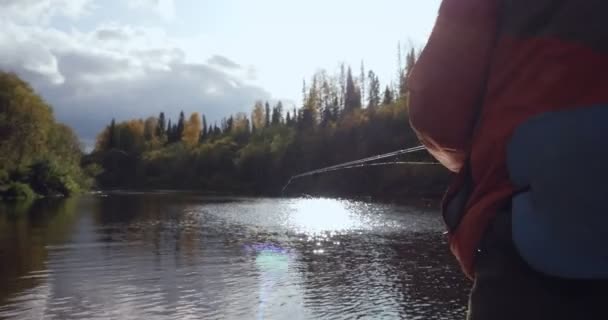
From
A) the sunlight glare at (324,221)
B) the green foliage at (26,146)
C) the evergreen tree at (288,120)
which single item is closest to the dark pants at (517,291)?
the sunlight glare at (324,221)

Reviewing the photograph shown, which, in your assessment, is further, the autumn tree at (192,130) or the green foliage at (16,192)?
the autumn tree at (192,130)

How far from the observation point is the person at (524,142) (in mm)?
1181

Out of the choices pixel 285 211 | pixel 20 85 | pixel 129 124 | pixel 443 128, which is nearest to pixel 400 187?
pixel 285 211

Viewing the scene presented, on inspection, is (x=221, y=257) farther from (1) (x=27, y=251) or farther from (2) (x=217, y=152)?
(2) (x=217, y=152)

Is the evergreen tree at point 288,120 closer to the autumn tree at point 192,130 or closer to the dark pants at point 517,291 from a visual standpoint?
the autumn tree at point 192,130

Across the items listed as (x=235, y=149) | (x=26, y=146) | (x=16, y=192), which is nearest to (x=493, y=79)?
(x=16, y=192)

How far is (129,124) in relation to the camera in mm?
154750

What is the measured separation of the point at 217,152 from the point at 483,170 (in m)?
113

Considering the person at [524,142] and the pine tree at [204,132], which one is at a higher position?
the pine tree at [204,132]

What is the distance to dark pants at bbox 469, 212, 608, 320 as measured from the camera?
1.17 metres

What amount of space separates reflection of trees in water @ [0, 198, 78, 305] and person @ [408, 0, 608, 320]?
15.8 metres

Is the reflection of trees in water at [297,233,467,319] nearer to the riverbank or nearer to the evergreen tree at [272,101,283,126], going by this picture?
the riverbank

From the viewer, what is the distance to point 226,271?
19.3 metres

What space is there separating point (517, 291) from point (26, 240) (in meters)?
28.1
